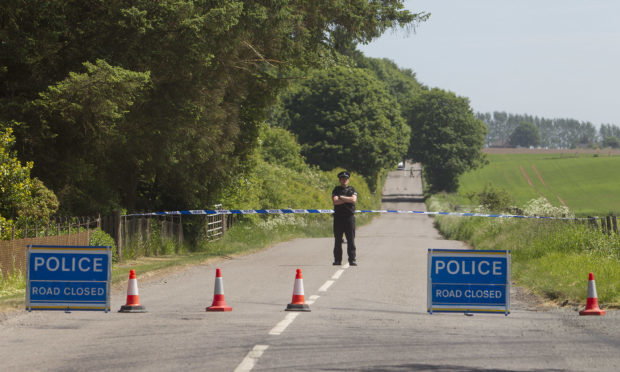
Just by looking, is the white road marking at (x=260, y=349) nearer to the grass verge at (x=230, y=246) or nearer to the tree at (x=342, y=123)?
the grass verge at (x=230, y=246)

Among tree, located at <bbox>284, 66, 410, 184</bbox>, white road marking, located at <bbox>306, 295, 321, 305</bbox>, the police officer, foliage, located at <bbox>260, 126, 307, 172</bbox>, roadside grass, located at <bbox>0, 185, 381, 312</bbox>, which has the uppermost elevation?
tree, located at <bbox>284, 66, 410, 184</bbox>

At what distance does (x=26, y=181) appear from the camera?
17656mm

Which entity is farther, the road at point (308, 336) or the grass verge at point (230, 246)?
the grass verge at point (230, 246)

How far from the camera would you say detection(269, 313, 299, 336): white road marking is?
10.5m

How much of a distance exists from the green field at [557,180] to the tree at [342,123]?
23.6m

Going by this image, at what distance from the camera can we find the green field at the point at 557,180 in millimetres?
116750

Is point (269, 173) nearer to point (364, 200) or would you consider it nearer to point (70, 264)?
point (364, 200)

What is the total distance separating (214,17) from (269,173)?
101 feet

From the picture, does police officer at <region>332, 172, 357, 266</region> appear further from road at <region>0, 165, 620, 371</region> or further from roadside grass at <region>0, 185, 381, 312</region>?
roadside grass at <region>0, 185, 381, 312</region>

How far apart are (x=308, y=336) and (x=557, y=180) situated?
13708 centimetres

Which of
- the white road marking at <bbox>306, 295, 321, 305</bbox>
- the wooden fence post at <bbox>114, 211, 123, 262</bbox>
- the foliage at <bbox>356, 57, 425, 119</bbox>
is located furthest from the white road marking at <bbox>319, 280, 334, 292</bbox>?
the foliage at <bbox>356, 57, 425, 119</bbox>

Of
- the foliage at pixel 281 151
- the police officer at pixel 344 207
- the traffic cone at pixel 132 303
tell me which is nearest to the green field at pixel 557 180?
the foliage at pixel 281 151

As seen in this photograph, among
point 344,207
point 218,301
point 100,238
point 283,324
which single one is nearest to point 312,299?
point 218,301

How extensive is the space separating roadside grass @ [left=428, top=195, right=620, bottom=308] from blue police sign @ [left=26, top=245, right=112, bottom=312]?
7637mm
